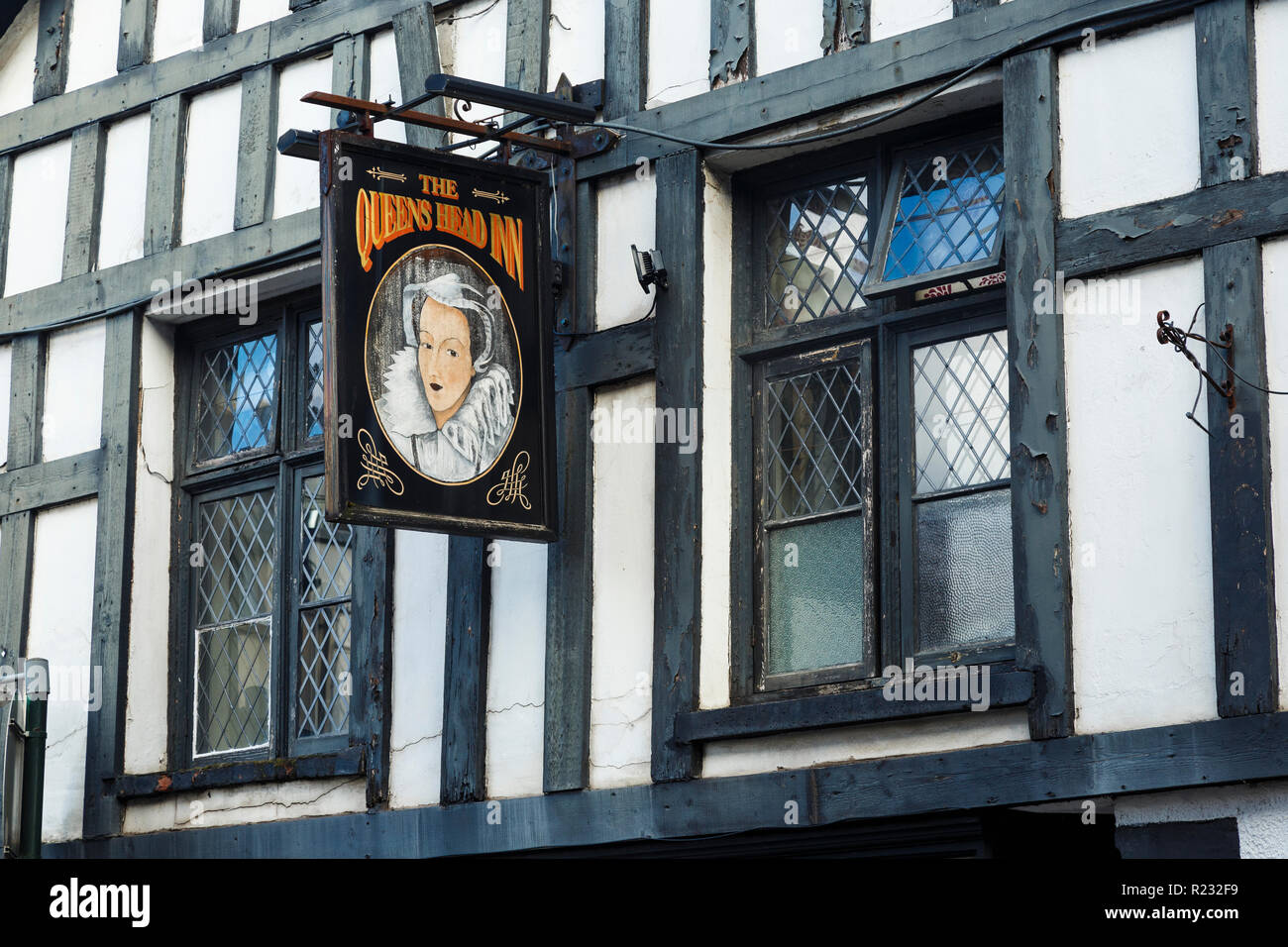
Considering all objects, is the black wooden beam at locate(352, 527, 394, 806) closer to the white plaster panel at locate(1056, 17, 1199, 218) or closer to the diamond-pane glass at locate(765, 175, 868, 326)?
the diamond-pane glass at locate(765, 175, 868, 326)

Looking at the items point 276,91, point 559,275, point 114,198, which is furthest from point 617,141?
point 114,198

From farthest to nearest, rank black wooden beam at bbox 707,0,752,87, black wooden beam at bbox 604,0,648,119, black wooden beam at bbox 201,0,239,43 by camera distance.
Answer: black wooden beam at bbox 201,0,239,43 < black wooden beam at bbox 604,0,648,119 < black wooden beam at bbox 707,0,752,87

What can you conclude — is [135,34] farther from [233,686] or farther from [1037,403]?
[1037,403]

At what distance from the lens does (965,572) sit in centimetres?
766

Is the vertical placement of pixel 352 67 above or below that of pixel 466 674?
above

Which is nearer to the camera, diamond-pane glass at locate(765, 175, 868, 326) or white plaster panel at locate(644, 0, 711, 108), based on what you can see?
diamond-pane glass at locate(765, 175, 868, 326)

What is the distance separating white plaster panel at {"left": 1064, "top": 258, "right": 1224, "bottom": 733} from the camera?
6.83 meters

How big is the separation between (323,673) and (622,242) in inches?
92.5

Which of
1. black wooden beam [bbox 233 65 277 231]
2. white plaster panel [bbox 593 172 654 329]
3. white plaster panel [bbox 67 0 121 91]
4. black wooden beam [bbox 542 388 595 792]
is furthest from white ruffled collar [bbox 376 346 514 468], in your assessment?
white plaster panel [bbox 67 0 121 91]

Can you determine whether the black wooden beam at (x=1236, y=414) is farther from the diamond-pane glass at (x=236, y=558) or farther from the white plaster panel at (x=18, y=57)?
the white plaster panel at (x=18, y=57)

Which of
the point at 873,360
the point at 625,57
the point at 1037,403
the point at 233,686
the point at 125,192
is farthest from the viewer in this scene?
the point at 125,192

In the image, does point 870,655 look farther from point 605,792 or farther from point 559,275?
point 559,275

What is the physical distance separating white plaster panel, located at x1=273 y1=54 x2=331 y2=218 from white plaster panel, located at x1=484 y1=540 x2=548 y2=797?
212cm

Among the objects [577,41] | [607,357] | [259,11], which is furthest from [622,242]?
[259,11]
